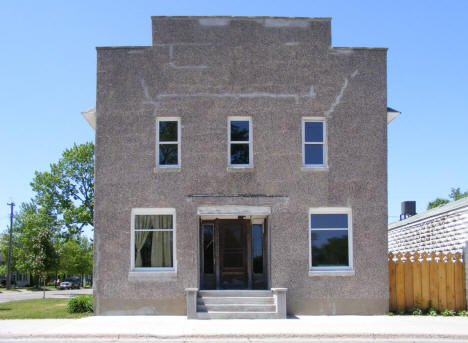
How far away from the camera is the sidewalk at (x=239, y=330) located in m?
11.8

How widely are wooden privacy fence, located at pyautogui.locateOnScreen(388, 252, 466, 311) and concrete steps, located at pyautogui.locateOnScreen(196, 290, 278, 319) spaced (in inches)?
160

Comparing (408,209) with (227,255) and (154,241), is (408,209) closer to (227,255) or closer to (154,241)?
(227,255)

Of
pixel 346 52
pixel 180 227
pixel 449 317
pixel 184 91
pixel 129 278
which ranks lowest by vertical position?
pixel 449 317

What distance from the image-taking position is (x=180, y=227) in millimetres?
15992

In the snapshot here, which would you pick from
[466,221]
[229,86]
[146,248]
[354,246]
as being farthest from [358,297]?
[229,86]

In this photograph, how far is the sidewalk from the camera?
11.8 meters

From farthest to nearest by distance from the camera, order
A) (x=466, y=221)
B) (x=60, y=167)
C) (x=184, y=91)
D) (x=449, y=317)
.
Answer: (x=60, y=167)
(x=466, y=221)
(x=184, y=91)
(x=449, y=317)

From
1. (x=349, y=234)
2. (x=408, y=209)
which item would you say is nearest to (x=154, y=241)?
(x=349, y=234)

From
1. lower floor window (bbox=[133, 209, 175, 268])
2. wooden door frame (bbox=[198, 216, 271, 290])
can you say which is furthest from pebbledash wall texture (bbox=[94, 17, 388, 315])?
wooden door frame (bbox=[198, 216, 271, 290])

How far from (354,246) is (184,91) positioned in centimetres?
731

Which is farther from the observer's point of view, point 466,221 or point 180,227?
point 466,221

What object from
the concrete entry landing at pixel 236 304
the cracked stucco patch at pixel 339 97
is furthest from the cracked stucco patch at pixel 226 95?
the concrete entry landing at pixel 236 304

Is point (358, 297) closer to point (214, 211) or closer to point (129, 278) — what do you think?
point (214, 211)

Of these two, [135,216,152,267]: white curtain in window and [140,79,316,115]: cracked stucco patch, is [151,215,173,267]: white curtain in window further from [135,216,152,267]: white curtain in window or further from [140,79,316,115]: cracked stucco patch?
[140,79,316,115]: cracked stucco patch
